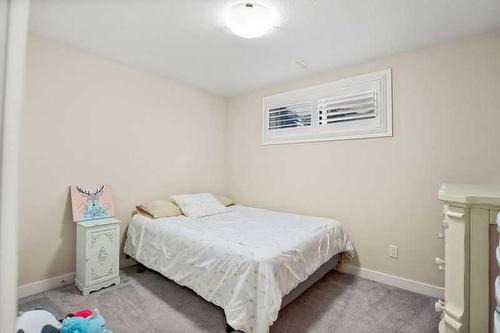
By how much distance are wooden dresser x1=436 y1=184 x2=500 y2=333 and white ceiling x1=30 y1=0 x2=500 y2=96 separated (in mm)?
1484

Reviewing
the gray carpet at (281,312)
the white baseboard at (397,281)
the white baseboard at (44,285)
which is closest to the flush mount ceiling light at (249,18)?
the gray carpet at (281,312)

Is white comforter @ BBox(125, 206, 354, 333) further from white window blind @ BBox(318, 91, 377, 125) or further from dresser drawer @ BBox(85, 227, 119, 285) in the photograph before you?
white window blind @ BBox(318, 91, 377, 125)

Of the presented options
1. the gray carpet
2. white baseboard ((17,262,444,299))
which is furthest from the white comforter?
white baseboard ((17,262,444,299))

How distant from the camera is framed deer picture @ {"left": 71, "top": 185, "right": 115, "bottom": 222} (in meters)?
2.43

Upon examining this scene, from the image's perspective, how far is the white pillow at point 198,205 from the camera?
117 inches

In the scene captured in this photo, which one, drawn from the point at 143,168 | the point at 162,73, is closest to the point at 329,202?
the point at 143,168

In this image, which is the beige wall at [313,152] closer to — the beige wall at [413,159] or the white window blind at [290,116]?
the beige wall at [413,159]

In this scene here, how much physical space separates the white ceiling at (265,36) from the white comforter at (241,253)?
1.76 m

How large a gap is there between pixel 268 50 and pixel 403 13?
1150mm

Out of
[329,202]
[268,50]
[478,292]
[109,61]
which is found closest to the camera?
[478,292]

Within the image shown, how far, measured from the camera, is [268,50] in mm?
2461

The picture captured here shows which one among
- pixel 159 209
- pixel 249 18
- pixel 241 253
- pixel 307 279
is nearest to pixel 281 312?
pixel 307 279

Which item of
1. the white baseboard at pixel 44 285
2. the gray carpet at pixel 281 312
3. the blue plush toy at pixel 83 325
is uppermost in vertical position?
the blue plush toy at pixel 83 325

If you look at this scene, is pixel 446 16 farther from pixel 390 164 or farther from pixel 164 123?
pixel 164 123
